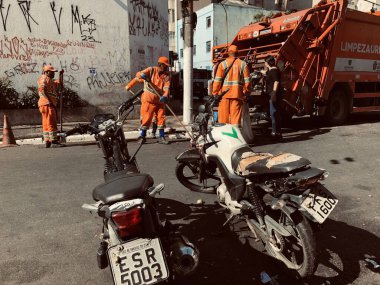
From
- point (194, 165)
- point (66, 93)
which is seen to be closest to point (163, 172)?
point (194, 165)

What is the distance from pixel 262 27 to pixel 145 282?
8.66 meters

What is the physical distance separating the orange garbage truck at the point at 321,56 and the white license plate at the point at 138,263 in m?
6.83

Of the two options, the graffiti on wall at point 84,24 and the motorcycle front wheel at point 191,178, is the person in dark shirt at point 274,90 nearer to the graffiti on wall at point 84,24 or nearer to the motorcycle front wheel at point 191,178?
the motorcycle front wheel at point 191,178

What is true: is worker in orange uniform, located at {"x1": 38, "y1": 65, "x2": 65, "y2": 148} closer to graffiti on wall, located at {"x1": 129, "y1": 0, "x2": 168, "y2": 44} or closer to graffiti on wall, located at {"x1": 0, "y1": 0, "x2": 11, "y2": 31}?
graffiti on wall, located at {"x1": 0, "y1": 0, "x2": 11, "y2": 31}

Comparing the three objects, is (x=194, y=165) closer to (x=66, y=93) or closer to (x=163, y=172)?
(x=163, y=172)

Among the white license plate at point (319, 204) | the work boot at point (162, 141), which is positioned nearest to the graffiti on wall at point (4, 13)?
the work boot at point (162, 141)

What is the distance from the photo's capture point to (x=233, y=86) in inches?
252

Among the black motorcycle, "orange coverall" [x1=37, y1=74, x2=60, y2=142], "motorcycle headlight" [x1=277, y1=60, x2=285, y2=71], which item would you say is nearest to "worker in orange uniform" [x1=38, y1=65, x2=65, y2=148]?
"orange coverall" [x1=37, y1=74, x2=60, y2=142]

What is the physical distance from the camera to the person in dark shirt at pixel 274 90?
7.57 metres

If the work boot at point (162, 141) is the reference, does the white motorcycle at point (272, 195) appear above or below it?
above

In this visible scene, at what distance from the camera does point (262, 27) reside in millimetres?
9344

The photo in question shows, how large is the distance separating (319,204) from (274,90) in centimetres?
555

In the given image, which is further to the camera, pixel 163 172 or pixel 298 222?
pixel 163 172

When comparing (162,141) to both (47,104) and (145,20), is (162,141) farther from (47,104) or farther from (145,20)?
(145,20)
